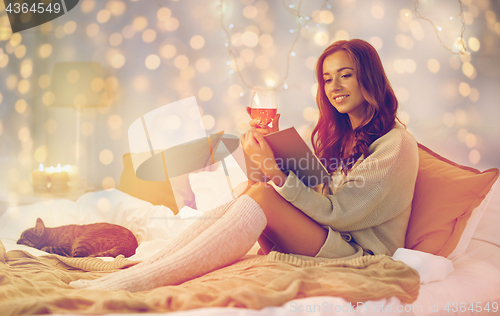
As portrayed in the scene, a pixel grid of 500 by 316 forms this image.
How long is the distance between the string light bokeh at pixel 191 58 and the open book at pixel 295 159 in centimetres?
86

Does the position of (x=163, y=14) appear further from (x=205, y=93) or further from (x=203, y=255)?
(x=203, y=255)

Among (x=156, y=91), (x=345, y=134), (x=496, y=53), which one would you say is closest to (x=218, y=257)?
(x=345, y=134)

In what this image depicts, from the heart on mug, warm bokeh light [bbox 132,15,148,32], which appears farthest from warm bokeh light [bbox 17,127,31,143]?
warm bokeh light [bbox 132,15,148,32]

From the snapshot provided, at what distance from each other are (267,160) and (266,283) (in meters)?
0.36

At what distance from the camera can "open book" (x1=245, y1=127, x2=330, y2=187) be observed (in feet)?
3.09

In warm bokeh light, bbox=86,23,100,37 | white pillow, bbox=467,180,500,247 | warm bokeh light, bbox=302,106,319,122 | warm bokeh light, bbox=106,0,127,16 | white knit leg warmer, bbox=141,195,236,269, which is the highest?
warm bokeh light, bbox=106,0,127,16

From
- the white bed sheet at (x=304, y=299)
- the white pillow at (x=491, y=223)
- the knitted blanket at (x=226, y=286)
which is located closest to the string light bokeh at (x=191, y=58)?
the white pillow at (x=491, y=223)

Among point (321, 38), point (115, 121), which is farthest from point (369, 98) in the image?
point (115, 121)

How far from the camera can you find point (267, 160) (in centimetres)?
100

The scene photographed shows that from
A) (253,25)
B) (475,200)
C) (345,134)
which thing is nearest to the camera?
(475,200)

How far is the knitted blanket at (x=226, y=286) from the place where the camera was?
2.24ft

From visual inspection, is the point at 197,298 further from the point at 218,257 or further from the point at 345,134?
the point at 345,134

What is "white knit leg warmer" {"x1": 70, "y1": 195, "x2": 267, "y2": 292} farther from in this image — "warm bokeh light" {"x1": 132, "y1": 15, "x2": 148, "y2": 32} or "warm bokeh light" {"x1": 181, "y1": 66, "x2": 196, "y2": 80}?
"warm bokeh light" {"x1": 132, "y1": 15, "x2": 148, "y2": 32}

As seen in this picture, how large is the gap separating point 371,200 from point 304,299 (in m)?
0.39
